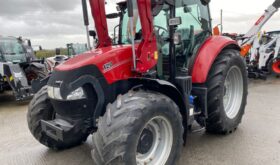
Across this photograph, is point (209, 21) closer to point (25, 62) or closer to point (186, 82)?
point (186, 82)

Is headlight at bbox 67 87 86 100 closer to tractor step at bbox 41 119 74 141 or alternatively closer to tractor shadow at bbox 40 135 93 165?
tractor step at bbox 41 119 74 141

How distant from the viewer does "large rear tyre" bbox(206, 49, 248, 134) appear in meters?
3.64

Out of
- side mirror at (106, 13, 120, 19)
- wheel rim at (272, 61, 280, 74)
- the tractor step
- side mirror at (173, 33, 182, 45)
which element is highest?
side mirror at (106, 13, 120, 19)

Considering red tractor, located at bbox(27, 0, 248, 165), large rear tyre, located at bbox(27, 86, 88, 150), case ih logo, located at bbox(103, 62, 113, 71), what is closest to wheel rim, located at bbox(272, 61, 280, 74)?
red tractor, located at bbox(27, 0, 248, 165)

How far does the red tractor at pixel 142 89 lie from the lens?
246 centimetres

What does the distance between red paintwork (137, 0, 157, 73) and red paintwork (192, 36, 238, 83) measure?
0.75 metres

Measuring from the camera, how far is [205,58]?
141 inches

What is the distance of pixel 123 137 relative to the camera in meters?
2.32

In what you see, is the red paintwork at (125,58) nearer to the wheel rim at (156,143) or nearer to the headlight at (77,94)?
the headlight at (77,94)

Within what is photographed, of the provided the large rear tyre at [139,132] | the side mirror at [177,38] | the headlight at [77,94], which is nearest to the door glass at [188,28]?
the side mirror at [177,38]

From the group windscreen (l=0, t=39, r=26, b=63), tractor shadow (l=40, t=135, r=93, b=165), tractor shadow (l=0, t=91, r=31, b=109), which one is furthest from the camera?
windscreen (l=0, t=39, r=26, b=63)

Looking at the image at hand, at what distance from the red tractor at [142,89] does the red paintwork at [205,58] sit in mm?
13

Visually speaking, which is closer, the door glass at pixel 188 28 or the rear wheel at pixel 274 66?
the door glass at pixel 188 28

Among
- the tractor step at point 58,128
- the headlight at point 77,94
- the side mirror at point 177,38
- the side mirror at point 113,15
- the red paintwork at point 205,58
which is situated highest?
the side mirror at point 113,15
